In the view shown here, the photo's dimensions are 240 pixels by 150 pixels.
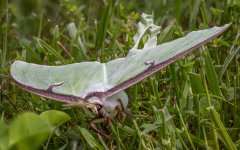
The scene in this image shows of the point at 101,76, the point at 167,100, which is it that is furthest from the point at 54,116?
the point at 167,100

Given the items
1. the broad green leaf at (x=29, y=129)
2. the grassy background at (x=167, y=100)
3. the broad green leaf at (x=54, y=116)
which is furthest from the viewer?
the grassy background at (x=167, y=100)

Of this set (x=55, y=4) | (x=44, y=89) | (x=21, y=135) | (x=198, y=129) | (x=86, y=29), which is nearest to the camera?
(x=21, y=135)

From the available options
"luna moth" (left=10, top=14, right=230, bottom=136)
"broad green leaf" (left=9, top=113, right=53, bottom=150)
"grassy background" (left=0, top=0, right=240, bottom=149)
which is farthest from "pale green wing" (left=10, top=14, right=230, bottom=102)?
"broad green leaf" (left=9, top=113, right=53, bottom=150)

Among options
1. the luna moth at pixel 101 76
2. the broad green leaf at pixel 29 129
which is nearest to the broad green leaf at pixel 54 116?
the luna moth at pixel 101 76

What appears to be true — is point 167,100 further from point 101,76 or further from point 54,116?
point 54,116

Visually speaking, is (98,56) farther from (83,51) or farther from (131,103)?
(131,103)

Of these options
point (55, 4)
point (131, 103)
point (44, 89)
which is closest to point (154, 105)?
point (131, 103)

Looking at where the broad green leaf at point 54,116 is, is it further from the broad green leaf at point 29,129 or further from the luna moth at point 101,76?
the broad green leaf at point 29,129
